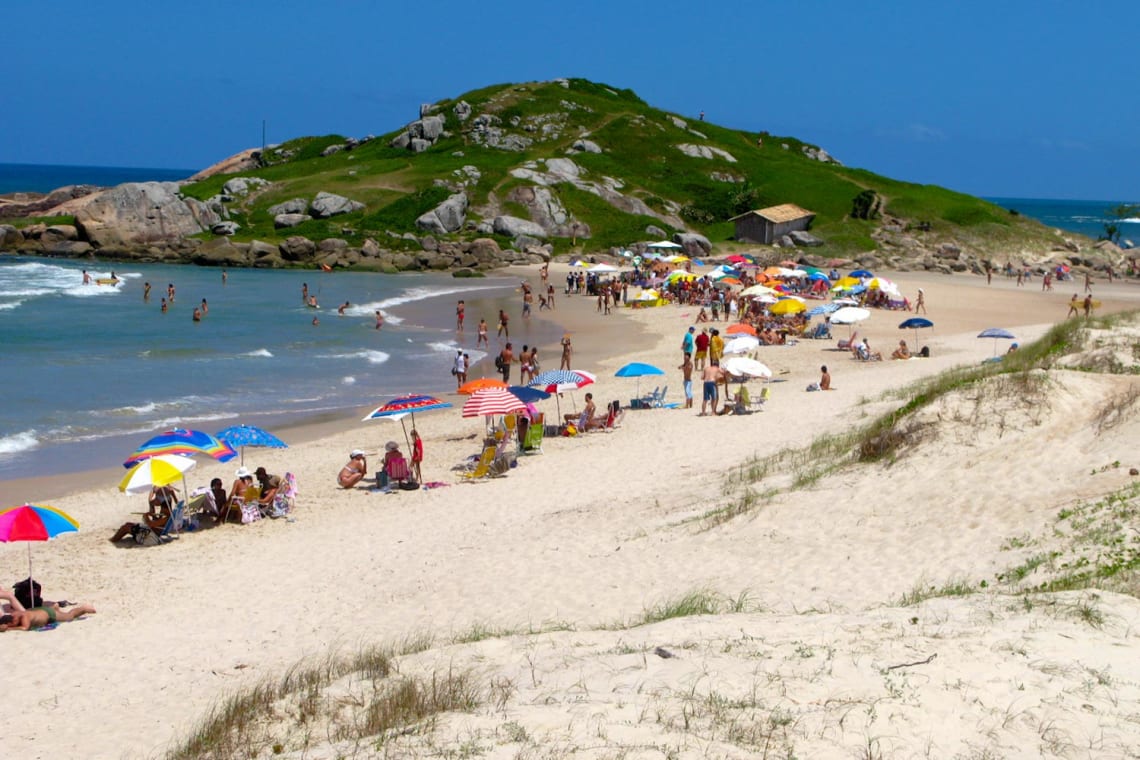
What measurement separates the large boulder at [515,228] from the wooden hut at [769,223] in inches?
533

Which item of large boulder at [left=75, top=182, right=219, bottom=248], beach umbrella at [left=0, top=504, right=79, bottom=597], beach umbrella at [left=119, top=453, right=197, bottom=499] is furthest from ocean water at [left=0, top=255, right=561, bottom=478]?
large boulder at [left=75, top=182, right=219, bottom=248]

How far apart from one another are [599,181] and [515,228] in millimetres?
11538

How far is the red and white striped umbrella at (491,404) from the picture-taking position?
16.8 m

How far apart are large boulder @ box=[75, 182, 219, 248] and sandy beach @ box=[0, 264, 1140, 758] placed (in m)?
53.4

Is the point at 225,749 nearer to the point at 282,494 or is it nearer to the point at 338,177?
the point at 282,494

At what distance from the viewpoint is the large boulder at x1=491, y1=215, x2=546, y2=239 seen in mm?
68438

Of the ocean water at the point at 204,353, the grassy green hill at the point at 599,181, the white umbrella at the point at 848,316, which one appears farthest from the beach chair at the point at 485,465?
the grassy green hill at the point at 599,181

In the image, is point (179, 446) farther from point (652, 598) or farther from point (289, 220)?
point (289, 220)

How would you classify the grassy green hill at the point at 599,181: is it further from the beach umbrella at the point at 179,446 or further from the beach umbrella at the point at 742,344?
the beach umbrella at the point at 179,446

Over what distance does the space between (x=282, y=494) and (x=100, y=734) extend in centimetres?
728

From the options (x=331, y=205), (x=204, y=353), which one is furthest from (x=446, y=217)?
(x=204, y=353)

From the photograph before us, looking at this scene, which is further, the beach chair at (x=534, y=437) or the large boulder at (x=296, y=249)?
the large boulder at (x=296, y=249)

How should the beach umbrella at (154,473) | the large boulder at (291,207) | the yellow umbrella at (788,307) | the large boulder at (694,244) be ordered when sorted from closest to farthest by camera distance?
the beach umbrella at (154,473)
the yellow umbrella at (788,307)
the large boulder at (694,244)
the large boulder at (291,207)

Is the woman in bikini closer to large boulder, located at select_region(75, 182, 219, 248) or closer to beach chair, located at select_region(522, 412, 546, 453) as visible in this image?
beach chair, located at select_region(522, 412, 546, 453)
